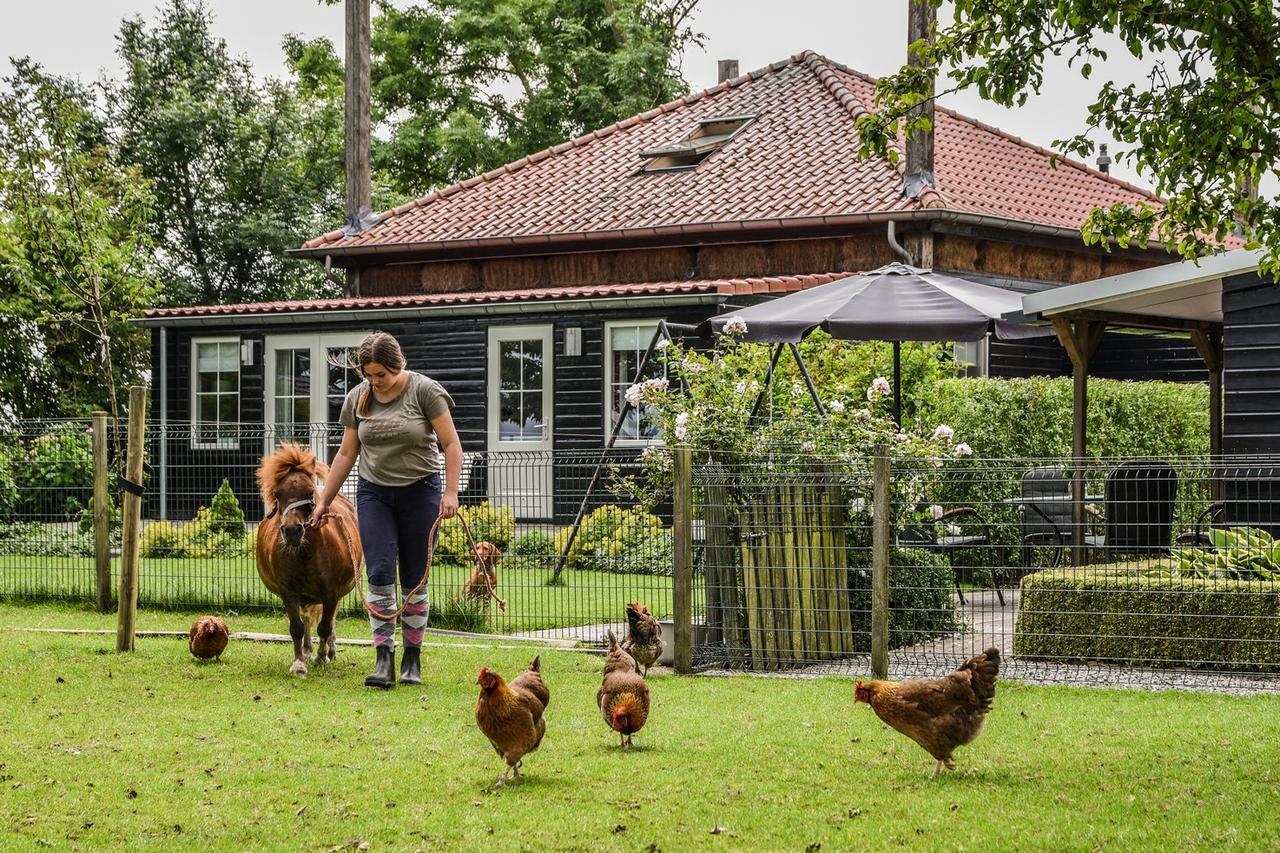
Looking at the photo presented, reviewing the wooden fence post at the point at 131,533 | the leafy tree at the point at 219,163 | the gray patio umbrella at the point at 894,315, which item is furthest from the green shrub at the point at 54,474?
the leafy tree at the point at 219,163

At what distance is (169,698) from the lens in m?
8.41

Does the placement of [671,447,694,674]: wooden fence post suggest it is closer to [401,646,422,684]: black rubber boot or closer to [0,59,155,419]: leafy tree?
[401,646,422,684]: black rubber boot

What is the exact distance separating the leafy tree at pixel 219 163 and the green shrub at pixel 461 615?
22875 millimetres

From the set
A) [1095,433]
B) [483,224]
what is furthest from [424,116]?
[1095,433]

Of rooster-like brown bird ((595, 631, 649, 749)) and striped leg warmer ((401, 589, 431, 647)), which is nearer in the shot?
rooster-like brown bird ((595, 631, 649, 749))

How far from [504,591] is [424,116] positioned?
26731 millimetres

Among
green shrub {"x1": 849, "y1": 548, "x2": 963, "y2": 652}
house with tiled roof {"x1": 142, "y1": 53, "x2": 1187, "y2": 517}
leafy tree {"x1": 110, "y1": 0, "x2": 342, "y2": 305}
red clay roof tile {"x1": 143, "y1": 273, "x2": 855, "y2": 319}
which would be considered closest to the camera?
green shrub {"x1": 849, "y1": 548, "x2": 963, "y2": 652}

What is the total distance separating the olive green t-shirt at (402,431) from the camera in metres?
8.72

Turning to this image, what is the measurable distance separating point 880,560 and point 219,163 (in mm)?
27396

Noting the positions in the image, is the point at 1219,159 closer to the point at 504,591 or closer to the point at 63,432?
the point at 504,591

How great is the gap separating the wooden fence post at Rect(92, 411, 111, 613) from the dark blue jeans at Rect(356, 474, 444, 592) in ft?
11.9

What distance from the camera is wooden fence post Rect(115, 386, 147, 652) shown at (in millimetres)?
10047

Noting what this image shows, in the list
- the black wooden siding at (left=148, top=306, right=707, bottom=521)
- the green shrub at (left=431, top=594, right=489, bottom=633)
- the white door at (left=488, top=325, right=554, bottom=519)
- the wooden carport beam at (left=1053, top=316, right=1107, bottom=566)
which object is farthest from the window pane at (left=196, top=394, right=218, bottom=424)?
the wooden carport beam at (left=1053, top=316, right=1107, bottom=566)

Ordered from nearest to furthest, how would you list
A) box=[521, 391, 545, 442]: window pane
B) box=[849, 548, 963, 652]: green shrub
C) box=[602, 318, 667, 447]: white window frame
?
box=[849, 548, 963, 652]: green shrub < box=[602, 318, 667, 447]: white window frame < box=[521, 391, 545, 442]: window pane
